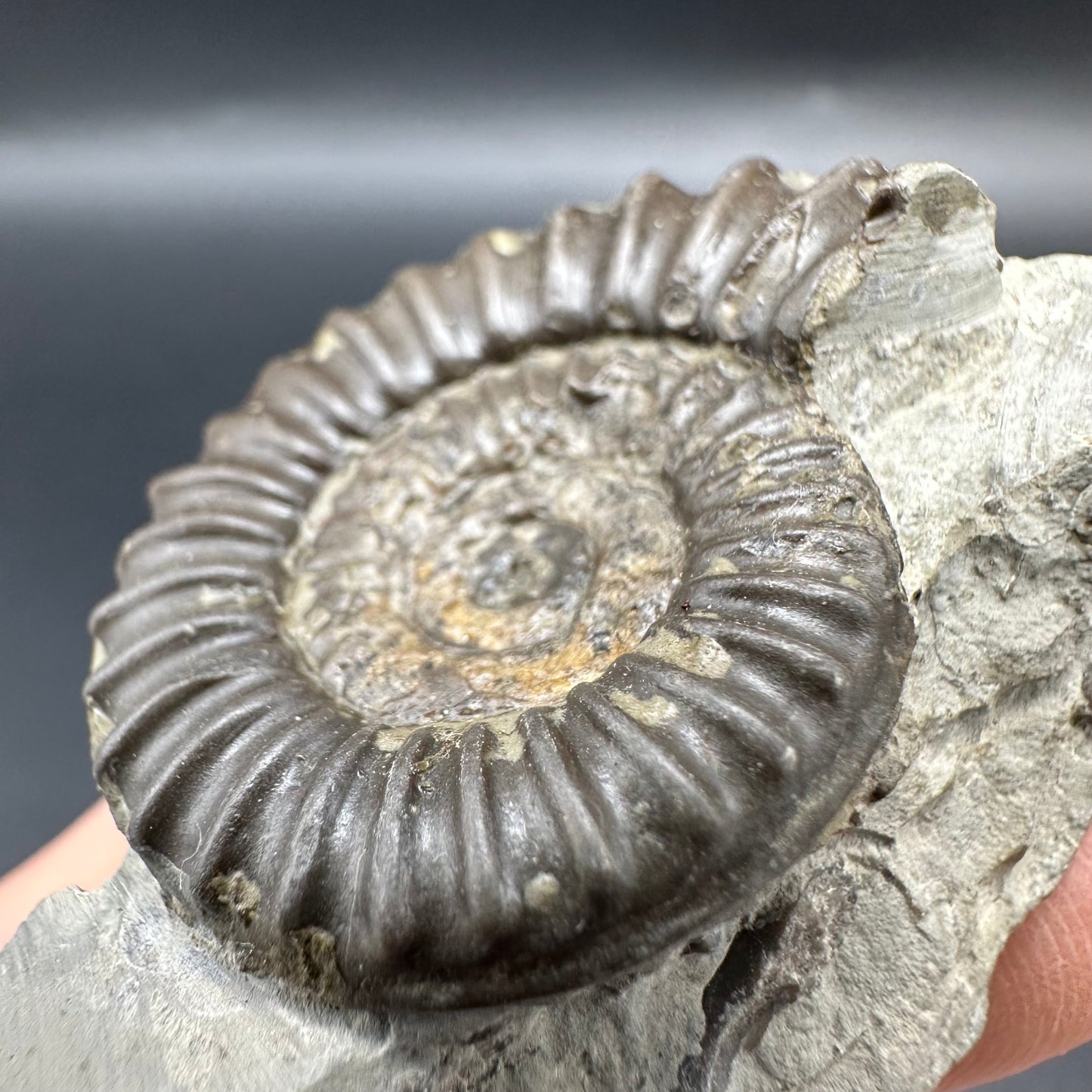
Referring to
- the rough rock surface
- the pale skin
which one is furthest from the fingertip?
the pale skin

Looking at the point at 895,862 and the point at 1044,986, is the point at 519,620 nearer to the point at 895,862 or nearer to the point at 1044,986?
the point at 895,862

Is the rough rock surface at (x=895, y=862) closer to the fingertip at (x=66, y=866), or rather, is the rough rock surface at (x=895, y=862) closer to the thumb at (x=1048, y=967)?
the thumb at (x=1048, y=967)

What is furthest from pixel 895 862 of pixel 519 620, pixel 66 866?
pixel 66 866

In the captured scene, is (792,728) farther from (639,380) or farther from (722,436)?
(639,380)

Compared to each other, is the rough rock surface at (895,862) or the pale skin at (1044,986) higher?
the rough rock surface at (895,862)

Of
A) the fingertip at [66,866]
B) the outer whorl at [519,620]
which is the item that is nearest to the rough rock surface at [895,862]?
the outer whorl at [519,620]

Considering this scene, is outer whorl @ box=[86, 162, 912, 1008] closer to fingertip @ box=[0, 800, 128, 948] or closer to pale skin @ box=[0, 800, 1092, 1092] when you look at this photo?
pale skin @ box=[0, 800, 1092, 1092]
